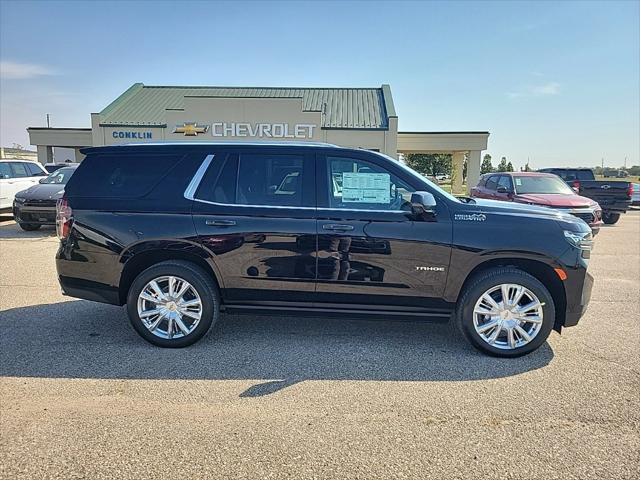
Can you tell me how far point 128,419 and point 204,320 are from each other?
1280 mm

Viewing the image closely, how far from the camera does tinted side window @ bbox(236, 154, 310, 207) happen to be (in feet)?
13.4

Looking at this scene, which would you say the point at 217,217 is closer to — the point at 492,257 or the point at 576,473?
the point at 492,257

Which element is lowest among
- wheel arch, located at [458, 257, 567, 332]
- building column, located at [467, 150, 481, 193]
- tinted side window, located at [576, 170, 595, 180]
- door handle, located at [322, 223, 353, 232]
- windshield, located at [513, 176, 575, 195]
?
wheel arch, located at [458, 257, 567, 332]

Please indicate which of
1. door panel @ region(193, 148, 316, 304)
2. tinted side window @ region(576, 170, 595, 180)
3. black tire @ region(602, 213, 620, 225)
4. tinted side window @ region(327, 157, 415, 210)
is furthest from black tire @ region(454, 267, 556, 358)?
tinted side window @ region(576, 170, 595, 180)

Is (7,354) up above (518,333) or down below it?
below

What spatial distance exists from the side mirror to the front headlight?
4.15 ft

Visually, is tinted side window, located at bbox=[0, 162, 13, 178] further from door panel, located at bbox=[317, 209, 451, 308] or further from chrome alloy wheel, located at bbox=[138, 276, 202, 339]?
door panel, located at bbox=[317, 209, 451, 308]

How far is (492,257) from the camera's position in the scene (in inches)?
155

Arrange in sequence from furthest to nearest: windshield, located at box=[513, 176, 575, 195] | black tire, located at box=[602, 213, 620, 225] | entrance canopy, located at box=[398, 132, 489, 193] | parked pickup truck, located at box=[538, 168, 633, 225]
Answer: entrance canopy, located at box=[398, 132, 489, 193]
black tire, located at box=[602, 213, 620, 225]
parked pickup truck, located at box=[538, 168, 633, 225]
windshield, located at box=[513, 176, 575, 195]

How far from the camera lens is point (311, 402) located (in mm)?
3184

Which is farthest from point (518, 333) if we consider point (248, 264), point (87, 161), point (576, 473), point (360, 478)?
point (87, 161)

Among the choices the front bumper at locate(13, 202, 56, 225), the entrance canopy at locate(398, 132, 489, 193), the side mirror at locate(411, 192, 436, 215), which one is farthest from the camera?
the entrance canopy at locate(398, 132, 489, 193)

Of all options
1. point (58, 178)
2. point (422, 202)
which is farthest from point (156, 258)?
point (58, 178)

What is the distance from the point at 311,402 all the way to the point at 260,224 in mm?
1642
